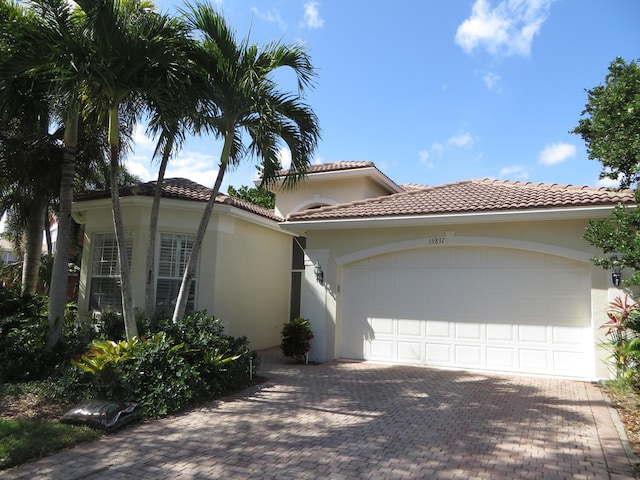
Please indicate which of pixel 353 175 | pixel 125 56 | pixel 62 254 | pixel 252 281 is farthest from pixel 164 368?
pixel 353 175

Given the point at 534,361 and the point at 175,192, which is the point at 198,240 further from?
the point at 534,361

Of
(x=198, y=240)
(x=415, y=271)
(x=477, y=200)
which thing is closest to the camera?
(x=198, y=240)

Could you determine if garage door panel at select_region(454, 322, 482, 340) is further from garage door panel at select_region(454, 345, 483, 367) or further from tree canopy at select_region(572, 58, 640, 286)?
tree canopy at select_region(572, 58, 640, 286)

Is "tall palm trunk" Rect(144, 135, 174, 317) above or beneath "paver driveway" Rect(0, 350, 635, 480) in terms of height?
above

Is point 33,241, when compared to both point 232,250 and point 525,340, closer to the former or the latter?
point 232,250

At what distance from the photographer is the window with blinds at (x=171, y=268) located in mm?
11125

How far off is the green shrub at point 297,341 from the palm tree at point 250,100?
307cm

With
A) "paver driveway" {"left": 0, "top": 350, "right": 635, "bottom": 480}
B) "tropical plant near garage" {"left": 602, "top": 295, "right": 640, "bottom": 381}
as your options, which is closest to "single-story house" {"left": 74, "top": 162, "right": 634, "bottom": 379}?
"tropical plant near garage" {"left": 602, "top": 295, "right": 640, "bottom": 381}

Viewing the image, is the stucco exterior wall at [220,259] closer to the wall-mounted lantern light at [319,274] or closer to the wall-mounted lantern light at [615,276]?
the wall-mounted lantern light at [319,274]

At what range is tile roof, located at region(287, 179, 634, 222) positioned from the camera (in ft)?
28.7

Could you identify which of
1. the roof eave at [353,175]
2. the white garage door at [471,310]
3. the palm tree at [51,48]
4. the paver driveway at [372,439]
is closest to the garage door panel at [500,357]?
the white garage door at [471,310]

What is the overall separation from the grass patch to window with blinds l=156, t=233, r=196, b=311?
17.3 ft

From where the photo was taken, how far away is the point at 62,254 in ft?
29.0

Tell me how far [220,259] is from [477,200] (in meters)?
6.42
